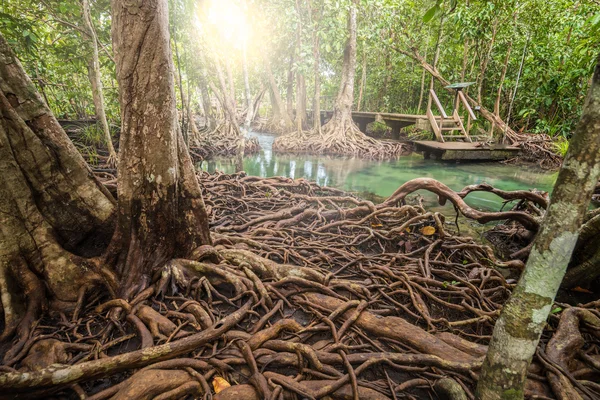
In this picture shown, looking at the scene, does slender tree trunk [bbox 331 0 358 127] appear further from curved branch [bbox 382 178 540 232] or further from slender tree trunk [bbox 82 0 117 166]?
slender tree trunk [bbox 82 0 117 166]

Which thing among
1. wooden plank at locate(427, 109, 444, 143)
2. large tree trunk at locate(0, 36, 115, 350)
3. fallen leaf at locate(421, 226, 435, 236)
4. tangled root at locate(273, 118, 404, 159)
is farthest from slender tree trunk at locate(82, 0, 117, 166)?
wooden plank at locate(427, 109, 444, 143)

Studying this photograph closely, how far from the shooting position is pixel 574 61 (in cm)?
1134

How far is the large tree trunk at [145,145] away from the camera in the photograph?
2.41 meters

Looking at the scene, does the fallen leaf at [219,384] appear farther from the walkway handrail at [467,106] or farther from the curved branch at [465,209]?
the walkway handrail at [467,106]

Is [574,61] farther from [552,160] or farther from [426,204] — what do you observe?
[426,204]

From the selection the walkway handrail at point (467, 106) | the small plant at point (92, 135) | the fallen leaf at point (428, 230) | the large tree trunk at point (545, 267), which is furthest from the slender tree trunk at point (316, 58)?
the large tree trunk at point (545, 267)

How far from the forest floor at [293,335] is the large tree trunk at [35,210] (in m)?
0.21

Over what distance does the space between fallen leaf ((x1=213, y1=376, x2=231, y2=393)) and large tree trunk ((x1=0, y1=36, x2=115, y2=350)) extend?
1.39 meters

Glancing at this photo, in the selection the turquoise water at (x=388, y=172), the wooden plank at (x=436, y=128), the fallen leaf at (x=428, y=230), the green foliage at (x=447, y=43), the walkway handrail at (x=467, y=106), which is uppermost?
the green foliage at (x=447, y=43)

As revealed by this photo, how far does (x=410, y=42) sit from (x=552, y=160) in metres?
8.22

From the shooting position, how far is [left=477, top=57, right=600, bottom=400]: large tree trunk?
1.21m

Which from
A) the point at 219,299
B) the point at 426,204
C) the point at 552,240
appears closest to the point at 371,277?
the point at 219,299

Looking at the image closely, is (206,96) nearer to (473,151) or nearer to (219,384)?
(473,151)

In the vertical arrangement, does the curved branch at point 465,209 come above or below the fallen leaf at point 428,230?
above
